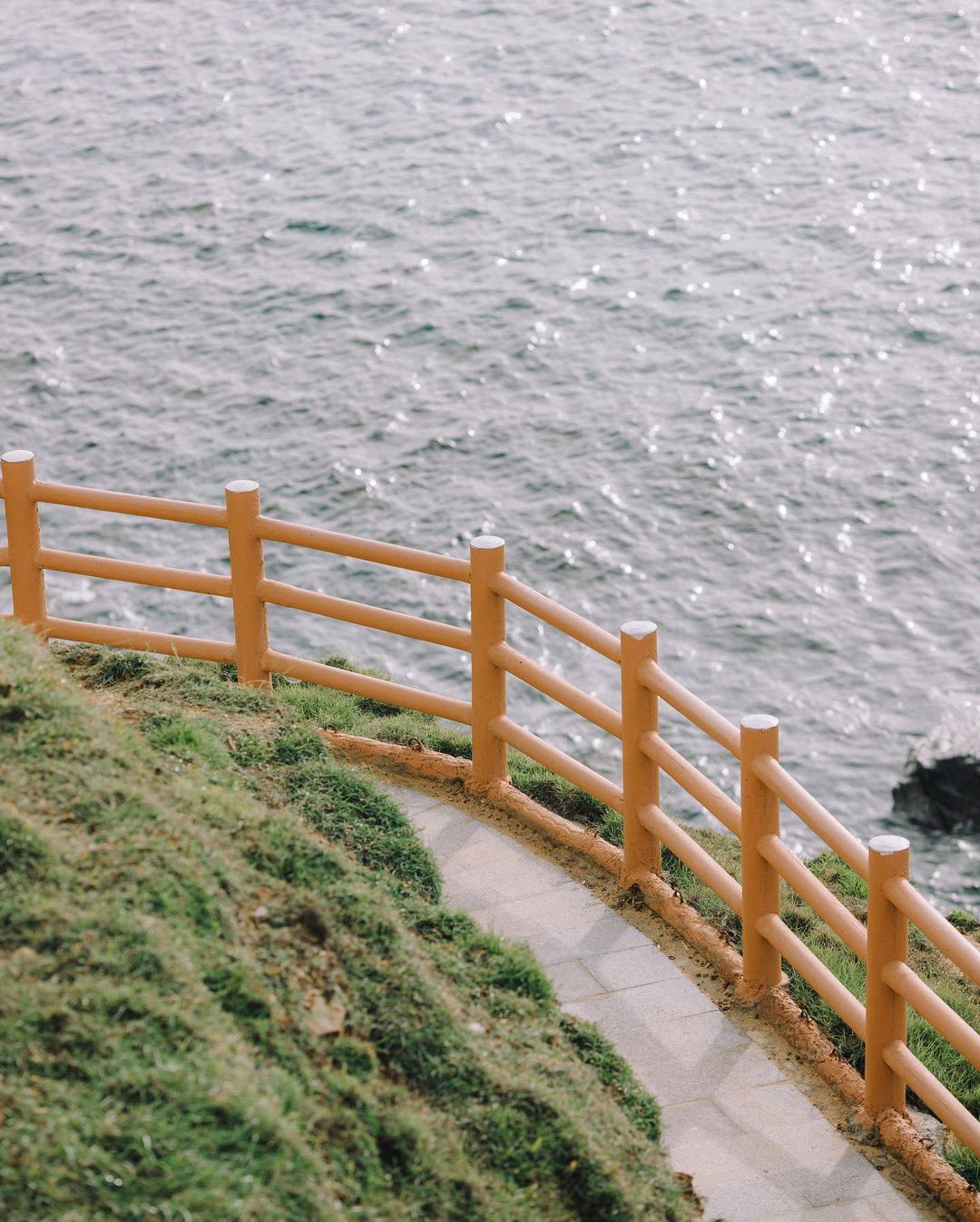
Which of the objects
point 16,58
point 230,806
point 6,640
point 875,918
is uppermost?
point 16,58

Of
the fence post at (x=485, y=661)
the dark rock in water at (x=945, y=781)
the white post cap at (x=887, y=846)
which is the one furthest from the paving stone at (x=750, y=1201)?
the dark rock in water at (x=945, y=781)

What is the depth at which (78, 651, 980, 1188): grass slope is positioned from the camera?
7285mm

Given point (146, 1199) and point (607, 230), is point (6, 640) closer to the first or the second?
point (146, 1199)

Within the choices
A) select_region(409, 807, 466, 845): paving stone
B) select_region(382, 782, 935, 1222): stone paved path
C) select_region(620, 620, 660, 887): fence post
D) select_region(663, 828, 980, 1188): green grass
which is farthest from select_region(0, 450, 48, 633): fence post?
select_region(663, 828, 980, 1188): green grass

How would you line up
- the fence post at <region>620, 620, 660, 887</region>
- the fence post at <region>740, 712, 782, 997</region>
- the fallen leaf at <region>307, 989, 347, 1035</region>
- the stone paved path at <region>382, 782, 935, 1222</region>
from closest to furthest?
the fallen leaf at <region>307, 989, 347, 1035</region> → the stone paved path at <region>382, 782, 935, 1222</region> → the fence post at <region>740, 712, 782, 997</region> → the fence post at <region>620, 620, 660, 887</region>

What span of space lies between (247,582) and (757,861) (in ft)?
11.2

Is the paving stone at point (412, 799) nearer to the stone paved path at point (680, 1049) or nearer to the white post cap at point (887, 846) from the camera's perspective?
the stone paved path at point (680, 1049)

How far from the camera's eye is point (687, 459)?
2266 cm

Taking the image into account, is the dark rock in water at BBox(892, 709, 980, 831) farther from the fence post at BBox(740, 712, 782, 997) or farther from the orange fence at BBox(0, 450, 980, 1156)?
the fence post at BBox(740, 712, 782, 997)

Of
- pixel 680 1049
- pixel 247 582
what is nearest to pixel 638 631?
pixel 680 1049

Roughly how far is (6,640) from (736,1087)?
11.5 feet

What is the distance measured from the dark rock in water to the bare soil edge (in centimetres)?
904

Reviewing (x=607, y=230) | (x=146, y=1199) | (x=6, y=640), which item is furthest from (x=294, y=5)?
(x=146, y=1199)

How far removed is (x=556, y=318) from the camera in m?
→ 25.6
